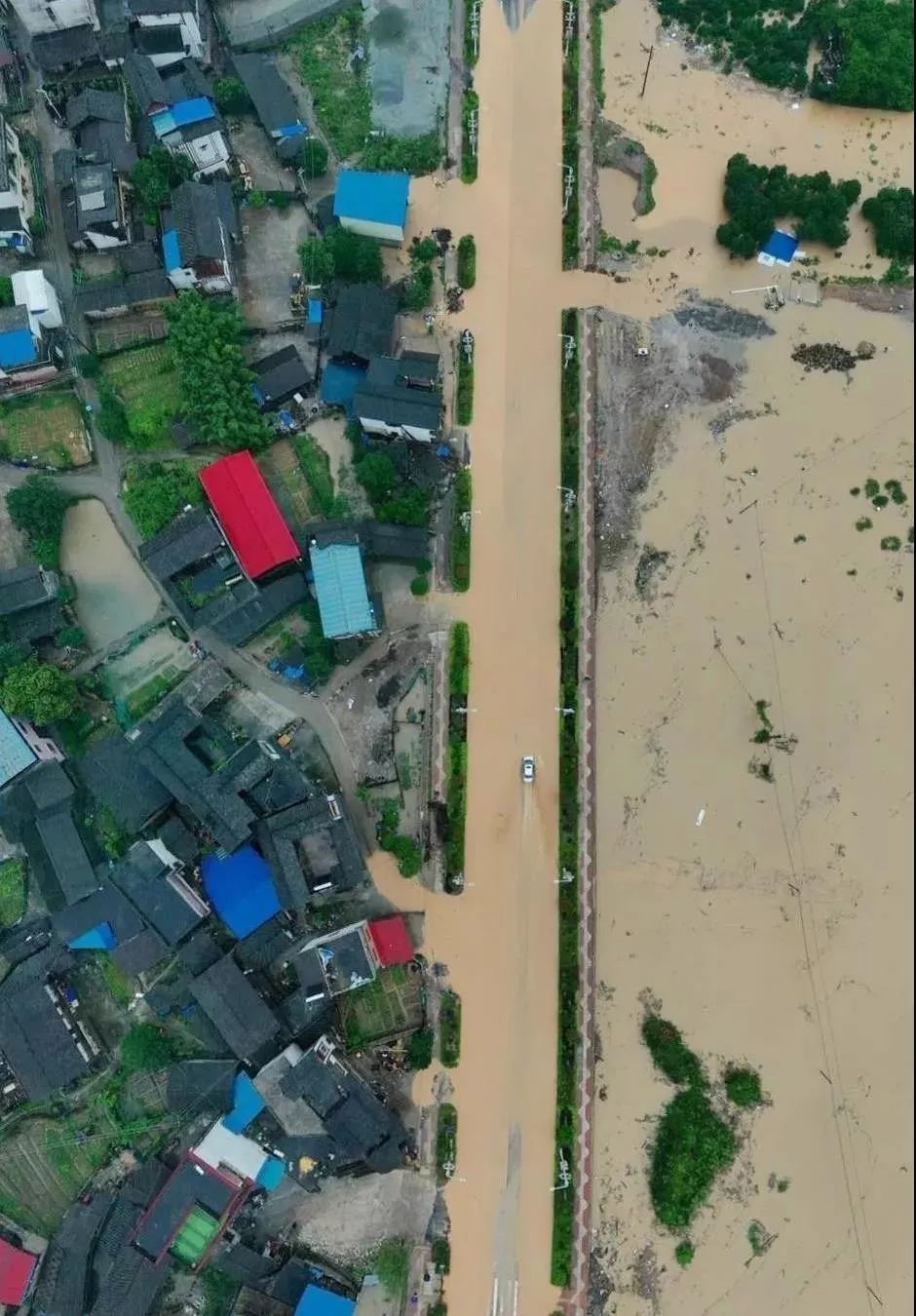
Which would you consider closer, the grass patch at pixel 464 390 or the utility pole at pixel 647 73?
the grass patch at pixel 464 390

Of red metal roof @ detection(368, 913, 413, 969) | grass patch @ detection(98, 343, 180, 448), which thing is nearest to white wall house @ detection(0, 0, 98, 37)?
grass patch @ detection(98, 343, 180, 448)

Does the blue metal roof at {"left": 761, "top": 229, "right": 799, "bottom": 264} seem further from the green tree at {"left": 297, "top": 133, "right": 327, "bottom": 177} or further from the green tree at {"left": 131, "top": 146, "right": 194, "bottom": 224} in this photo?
the green tree at {"left": 131, "top": 146, "right": 194, "bottom": 224}

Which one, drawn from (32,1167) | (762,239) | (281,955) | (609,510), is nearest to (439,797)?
(281,955)

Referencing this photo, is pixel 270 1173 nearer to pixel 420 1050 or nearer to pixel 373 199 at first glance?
pixel 420 1050

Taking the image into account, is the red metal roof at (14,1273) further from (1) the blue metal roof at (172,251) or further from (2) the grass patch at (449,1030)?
(1) the blue metal roof at (172,251)

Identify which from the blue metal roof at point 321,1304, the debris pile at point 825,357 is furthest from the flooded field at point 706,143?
the blue metal roof at point 321,1304

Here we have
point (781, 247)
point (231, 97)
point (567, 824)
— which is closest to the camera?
point (567, 824)

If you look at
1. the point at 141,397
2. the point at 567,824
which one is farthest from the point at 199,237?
the point at 567,824
